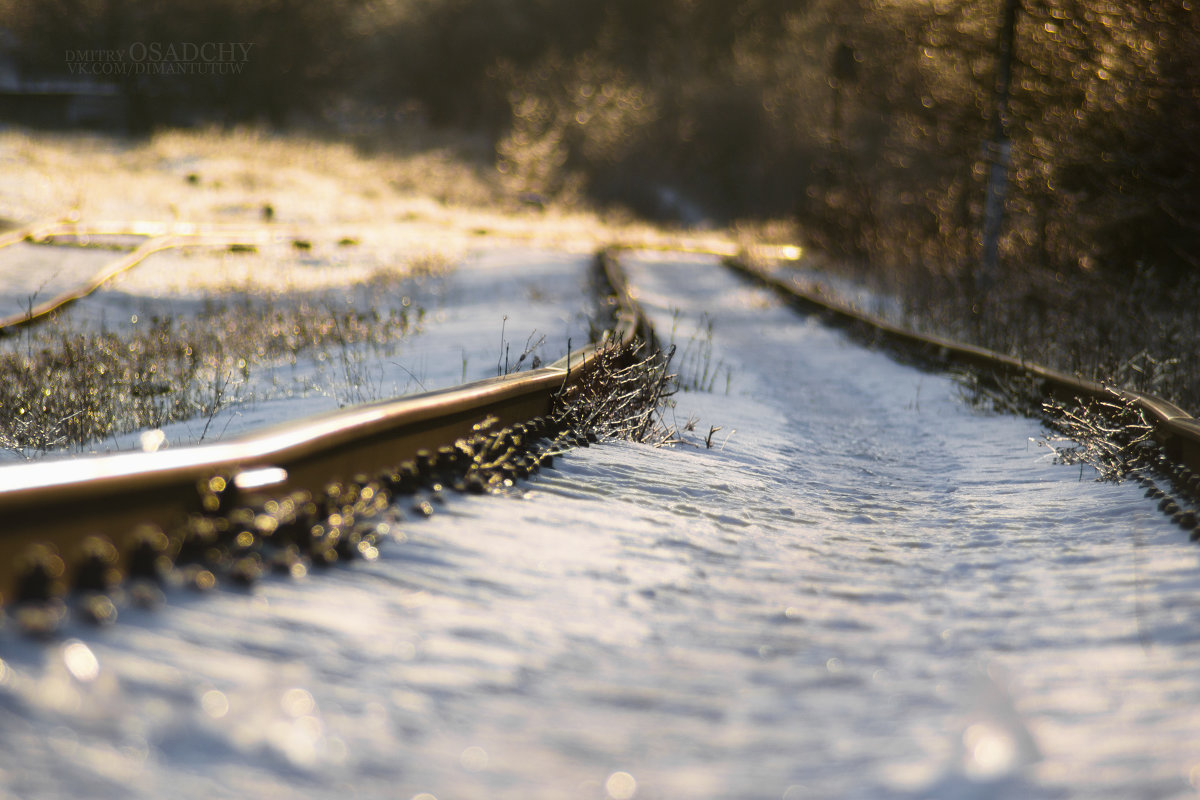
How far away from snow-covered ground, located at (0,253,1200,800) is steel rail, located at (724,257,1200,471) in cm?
32

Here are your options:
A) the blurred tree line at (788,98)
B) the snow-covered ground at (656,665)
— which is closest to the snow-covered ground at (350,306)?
the snow-covered ground at (656,665)

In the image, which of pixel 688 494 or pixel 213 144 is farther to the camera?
pixel 213 144

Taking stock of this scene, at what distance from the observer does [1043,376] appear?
7.01 m

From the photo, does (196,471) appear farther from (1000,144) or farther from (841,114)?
(841,114)

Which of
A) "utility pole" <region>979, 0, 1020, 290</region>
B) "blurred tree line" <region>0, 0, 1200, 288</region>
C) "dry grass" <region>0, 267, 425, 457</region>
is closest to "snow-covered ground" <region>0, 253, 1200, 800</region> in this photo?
"dry grass" <region>0, 267, 425, 457</region>

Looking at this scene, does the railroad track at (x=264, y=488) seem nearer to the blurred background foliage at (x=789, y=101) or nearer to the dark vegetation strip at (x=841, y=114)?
the dark vegetation strip at (x=841, y=114)

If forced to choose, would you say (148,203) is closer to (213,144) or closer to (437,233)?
(437,233)

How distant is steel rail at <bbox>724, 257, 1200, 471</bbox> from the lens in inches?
180

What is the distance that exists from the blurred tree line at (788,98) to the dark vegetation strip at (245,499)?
1070 cm

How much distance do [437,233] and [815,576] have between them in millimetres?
26045

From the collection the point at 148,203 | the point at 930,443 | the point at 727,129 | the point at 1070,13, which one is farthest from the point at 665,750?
the point at 727,129

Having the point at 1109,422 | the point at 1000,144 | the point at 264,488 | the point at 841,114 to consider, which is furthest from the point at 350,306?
the point at 841,114

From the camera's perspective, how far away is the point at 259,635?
243cm

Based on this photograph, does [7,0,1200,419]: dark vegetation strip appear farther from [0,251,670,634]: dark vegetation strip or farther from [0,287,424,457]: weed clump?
[0,287,424,457]: weed clump
